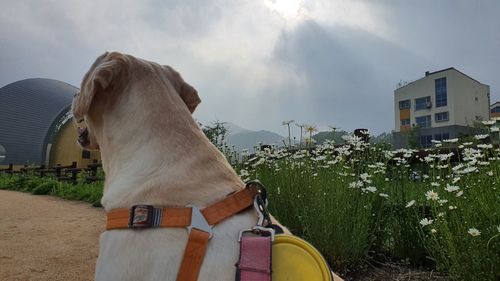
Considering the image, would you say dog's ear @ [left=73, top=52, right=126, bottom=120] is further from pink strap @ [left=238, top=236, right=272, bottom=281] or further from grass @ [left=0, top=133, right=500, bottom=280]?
grass @ [left=0, top=133, right=500, bottom=280]

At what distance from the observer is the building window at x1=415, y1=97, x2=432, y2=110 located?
5496 cm

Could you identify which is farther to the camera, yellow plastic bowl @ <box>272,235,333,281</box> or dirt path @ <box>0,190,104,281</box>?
dirt path @ <box>0,190,104,281</box>

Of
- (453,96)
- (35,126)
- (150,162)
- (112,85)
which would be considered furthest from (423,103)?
(150,162)

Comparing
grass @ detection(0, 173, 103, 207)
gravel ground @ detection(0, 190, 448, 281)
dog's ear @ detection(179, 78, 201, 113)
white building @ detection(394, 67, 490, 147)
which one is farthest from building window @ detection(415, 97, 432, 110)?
dog's ear @ detection(179, 78, 201, 113)

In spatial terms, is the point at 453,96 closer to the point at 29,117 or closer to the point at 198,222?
the point at 29,117

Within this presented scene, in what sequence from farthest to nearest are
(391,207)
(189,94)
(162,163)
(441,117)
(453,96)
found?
(441,117), (453,96), (391,207), (189,94), (162,163)

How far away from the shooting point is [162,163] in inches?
62.9

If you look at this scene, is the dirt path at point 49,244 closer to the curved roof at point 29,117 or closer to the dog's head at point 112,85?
the dog's head at point 112,85

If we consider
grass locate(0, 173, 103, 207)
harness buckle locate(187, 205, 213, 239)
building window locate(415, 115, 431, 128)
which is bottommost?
grass locate(0, 173, 103, 207)

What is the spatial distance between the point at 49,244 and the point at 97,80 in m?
4.73

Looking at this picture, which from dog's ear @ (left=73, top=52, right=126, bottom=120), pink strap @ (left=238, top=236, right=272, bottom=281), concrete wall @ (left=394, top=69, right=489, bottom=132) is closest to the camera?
pink strap @ (left=238, top=236, right=272, bottom=281)

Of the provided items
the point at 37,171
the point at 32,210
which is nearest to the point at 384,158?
the point at 32,210

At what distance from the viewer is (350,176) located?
13.8 feet

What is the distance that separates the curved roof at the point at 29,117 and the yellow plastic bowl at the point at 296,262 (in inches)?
1845
